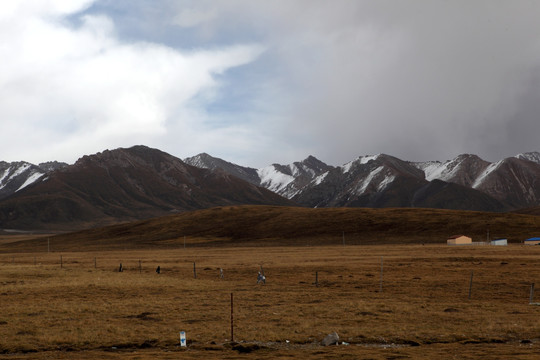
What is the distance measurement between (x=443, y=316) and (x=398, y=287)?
51.7 feet

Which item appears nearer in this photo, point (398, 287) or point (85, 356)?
point (85, 356)

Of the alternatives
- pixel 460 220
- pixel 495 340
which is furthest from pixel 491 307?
pixel 460 220

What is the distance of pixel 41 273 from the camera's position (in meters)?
66.3

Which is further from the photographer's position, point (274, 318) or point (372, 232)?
point (372, 232)

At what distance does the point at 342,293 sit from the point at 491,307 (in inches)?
466

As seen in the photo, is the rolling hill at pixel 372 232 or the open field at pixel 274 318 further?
the rolling hill at pixel 372 232

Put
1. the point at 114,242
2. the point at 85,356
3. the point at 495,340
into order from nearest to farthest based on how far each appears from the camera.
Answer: the point at 85,356 < the point at 495,340 < the point at 114,242

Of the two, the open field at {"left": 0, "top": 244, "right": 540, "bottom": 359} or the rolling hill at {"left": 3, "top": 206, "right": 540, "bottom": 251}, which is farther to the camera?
the rolling hill at {"left": 3, "top": 206, "right": 540, "bottom": 251}

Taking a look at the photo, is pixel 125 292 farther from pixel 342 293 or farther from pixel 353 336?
pixel 353 336

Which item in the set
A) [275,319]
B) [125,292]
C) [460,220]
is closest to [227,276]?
[125,292]

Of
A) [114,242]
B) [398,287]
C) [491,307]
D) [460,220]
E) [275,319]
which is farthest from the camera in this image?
[114,242]

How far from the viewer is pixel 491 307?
34812 millimetres

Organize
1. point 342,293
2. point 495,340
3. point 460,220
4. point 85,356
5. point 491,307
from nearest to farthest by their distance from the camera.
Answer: point 85,356
point 495,340
point 491,307
point 342,293
point 460,220

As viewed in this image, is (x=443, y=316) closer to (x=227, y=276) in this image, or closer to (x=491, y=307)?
(x=491, y=307)
